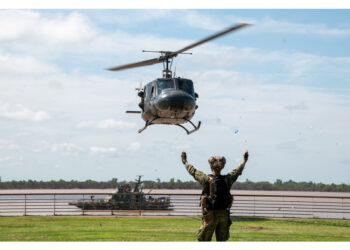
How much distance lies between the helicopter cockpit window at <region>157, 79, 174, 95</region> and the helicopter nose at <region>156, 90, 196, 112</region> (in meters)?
0.54

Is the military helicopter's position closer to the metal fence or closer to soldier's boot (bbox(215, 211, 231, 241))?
the metal fence

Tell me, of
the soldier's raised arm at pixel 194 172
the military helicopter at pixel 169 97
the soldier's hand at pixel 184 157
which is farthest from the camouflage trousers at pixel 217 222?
the military helicopter at pixel 169 97

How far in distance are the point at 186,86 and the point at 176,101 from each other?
4.55ft

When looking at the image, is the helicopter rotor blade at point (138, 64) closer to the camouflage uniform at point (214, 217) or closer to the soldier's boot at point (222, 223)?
the camouflage uniform at point (214, 217)

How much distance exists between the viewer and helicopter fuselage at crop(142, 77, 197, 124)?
64.3 feet

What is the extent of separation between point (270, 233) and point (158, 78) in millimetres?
8226

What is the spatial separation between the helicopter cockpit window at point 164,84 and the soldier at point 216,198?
1347cm

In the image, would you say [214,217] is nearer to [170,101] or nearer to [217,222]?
[217,222]

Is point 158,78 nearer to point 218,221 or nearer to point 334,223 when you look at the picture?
point 334,223

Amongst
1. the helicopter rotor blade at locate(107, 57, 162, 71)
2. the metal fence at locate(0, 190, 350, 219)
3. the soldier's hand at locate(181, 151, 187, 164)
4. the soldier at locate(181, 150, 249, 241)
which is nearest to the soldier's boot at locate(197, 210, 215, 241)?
the soldier at locate(181, 150, 249, 241)

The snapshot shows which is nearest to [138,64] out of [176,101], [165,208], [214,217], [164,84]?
[164,84]

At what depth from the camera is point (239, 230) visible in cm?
1669

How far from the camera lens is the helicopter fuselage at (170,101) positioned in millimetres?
19594

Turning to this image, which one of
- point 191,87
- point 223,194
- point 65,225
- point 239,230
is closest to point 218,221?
point 223,194
